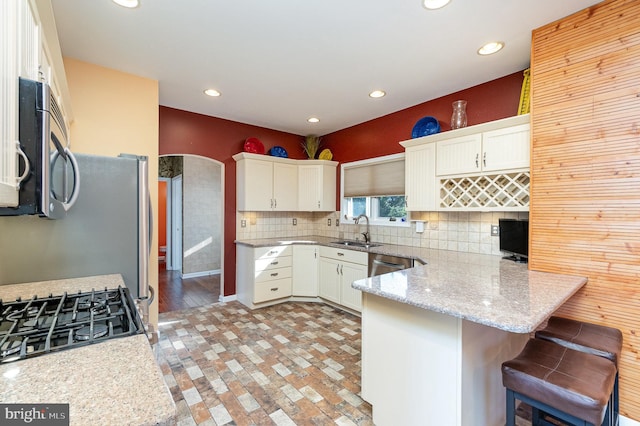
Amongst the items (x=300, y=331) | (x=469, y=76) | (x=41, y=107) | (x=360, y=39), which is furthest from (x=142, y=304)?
(x=469, y=76)

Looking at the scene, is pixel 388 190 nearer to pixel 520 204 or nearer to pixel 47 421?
pixel 520 204

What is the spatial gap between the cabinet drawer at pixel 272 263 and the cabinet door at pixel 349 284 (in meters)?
0.81

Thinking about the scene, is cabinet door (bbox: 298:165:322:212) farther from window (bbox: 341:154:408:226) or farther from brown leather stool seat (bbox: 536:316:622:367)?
brown leather stool seat (bbox: 536:316:622:367)

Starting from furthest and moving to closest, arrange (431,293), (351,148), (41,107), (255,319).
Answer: (351,148) < (255,319) < (431,293) < (41,107)

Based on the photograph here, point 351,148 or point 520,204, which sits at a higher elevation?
point 351,148

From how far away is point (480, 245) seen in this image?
2910mm

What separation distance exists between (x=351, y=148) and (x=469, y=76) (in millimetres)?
1927

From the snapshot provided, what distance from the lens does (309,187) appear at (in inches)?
178

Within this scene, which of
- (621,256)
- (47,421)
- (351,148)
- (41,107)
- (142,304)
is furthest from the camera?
(351,148)

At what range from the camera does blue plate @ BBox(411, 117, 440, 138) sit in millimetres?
3178

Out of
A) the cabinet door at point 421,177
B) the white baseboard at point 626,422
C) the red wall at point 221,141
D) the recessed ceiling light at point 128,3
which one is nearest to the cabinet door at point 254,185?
the red wall at point 221,141

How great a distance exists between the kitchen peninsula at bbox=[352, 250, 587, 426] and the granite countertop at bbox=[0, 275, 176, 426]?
111 centimetres

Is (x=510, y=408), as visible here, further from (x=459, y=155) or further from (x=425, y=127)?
(x=425, y=127)

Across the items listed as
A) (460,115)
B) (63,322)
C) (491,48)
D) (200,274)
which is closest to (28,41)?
(63,322)
